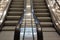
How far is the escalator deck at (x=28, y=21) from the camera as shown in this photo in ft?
14.5

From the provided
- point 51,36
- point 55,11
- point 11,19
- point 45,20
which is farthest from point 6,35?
point 55,11

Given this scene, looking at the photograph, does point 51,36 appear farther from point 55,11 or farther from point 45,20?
point 55,11

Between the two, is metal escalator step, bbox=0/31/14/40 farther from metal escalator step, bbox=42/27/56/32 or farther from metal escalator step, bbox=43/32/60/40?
metal escalator step, bbox=42/27/56/32

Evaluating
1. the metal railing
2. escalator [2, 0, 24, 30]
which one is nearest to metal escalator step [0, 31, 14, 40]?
escalator [2, 0, 24, 30]

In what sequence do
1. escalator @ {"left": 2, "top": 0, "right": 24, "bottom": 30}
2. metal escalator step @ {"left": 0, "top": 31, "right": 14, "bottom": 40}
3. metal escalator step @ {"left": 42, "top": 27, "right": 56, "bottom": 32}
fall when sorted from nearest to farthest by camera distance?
1. metal escalator step @ {"left": 0, "top": 31, "right": 14, "bottom": 40}
2. metal escalator step @ {"left": 42, "top": 27, "right": 56, "bottom": 32}
3. escalator @ {"left": 2, "top": 0, "right": 24, "bottom": 30}

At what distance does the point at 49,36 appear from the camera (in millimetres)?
4441

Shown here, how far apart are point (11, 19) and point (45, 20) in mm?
1541

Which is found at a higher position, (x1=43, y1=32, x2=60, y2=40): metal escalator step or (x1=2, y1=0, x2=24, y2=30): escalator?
(x1=2, y1=0, x2=24, y2=30): escalator

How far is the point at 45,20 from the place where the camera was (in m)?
5.60

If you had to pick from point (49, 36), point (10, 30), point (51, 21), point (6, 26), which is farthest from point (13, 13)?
point (49, 36)

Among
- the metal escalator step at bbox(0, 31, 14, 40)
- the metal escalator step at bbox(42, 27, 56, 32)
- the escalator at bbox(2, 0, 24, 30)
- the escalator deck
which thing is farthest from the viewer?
the escalator at bbox(2, 0, 24, 30)

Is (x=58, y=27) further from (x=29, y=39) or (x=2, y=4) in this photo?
(x=2, y=4)

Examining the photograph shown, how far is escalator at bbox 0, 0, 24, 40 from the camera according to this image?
14.8ft

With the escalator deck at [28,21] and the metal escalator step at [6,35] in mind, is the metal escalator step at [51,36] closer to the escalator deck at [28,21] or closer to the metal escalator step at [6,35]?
the escalator deck at [28,21]
